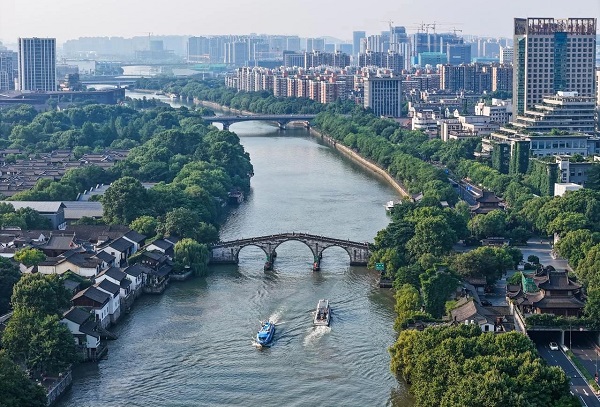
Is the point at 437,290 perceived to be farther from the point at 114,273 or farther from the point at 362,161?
the point at 362,161

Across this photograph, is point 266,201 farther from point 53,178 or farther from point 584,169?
point 584,169

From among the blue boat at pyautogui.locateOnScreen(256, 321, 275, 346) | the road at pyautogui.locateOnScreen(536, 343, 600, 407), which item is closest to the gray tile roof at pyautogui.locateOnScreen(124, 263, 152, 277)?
the blue boat at pyautogui.locateOnScreen(256, 321, 275, 346)

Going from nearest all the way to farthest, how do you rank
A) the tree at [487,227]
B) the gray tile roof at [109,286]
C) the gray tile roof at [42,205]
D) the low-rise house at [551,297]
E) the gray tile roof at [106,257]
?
the low-rise house at [551,297] → the gray tile roof at [109,286] → the gray tile roof at [106,257] → the tree at [487,227] → the gray tile roof at [42,205]

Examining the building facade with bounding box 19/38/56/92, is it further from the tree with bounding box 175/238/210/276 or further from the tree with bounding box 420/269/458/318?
the tree with bounding box 420/269/458/318

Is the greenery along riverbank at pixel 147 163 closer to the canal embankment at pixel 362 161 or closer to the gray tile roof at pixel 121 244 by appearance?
the gray tile roof at pixel 121 244

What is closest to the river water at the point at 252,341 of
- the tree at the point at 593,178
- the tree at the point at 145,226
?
the tree at the point at 145,226

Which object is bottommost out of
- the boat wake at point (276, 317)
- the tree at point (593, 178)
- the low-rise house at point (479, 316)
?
the boat wake at point (276, 317)

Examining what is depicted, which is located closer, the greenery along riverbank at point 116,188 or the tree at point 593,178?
the greenery along riverbank at point 116,188

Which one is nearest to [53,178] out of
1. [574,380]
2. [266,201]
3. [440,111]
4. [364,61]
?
[266,201]
